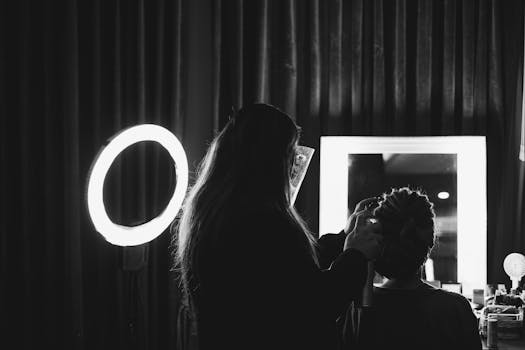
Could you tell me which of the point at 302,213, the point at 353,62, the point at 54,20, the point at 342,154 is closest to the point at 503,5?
the point at 353,62

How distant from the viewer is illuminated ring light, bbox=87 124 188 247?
175 centimetres

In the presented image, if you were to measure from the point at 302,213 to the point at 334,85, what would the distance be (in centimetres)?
57

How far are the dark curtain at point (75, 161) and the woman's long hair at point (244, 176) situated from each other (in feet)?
4.52

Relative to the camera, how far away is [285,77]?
257cm

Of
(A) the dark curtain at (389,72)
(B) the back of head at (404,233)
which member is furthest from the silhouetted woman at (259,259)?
(A) the dark curtain at (389,72)

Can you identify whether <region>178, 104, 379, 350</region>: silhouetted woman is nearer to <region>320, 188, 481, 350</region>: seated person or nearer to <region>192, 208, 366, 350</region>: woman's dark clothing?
<region>192, 208, 366, 350</region>: woman's dark clothing

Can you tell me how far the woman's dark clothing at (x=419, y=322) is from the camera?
145 cm

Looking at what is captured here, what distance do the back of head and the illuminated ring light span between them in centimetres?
70

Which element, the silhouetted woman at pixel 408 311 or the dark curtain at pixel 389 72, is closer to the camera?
the silhouetted woman at pixel 408 311

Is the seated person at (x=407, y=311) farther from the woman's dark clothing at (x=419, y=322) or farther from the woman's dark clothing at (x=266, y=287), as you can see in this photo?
the woman's dark clothing at (x=266, y=287)

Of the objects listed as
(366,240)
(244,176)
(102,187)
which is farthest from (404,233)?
(102,187)

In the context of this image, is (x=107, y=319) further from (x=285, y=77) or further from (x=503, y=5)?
(x=503, y=5)

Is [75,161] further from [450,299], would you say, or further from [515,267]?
[515,267]

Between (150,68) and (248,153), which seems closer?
(248,153)
